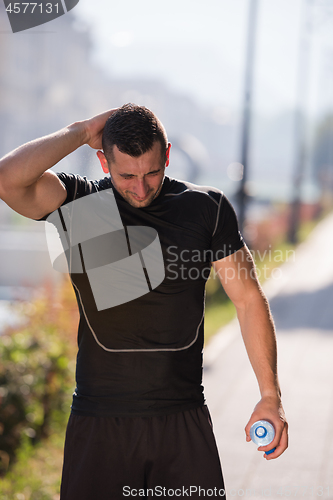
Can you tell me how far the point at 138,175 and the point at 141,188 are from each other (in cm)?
5

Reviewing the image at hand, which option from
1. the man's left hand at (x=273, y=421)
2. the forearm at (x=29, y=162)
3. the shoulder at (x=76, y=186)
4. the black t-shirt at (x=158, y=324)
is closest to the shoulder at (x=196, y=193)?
the black t-shirt at (x=158, y=324)

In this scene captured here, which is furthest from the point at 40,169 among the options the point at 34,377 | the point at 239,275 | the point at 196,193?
the point at 34,377

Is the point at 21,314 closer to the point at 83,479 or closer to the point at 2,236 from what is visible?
the point at 83,479

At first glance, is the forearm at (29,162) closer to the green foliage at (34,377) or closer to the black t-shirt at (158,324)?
the black t-shirt at (158,324)

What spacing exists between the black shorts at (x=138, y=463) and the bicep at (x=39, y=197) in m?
0.82

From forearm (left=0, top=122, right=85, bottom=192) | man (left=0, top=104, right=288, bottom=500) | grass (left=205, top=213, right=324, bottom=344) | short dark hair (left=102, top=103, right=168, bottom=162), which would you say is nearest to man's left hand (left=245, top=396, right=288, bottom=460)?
man (left=0, top=104, right=288, bottom=500)

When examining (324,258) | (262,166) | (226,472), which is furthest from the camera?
(262,166)

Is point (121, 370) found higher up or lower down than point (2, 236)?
higher up

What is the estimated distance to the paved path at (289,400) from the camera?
407 cm

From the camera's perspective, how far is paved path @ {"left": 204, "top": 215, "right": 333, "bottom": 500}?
4.07m

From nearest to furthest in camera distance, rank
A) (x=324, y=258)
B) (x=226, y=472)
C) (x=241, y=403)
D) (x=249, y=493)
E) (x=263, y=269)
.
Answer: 1. (x=249, y=493)
2. (x=226, y=472)
3. (x=241, y=403)
4. (x=263, y=269)
5. (x=324, y=258)

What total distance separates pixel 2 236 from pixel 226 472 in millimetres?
8823

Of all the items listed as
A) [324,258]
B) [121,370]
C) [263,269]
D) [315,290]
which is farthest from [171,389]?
[324,258]

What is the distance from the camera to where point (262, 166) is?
13188 centimetres
